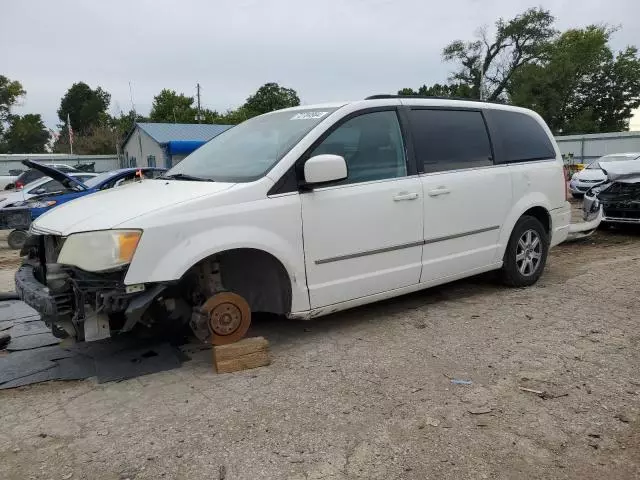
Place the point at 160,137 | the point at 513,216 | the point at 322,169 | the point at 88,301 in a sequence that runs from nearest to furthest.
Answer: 1. the point at 88,301
2. the point at 322,169
3. the point at 513,216
4. the point at 160,137

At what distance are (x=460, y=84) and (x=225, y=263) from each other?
51950mm

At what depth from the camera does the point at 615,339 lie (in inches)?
168

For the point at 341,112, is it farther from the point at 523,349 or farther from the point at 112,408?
the point at 112,408

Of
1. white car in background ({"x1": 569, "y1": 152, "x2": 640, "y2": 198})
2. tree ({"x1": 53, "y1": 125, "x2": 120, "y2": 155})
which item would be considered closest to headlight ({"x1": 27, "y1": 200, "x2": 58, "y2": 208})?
white car in background ({"x1": 569, "y1": 152, "x2": 640, "y2": 198})

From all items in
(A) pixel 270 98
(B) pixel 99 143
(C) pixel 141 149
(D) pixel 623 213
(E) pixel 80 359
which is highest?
(A) pixel 270 98

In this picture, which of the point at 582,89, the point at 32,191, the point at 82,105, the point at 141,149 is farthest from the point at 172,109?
the point at 32,191

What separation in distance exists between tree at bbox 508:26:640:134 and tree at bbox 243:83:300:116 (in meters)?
19.6

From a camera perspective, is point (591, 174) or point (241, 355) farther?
point (591, 174)

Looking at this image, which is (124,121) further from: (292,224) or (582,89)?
(292,224)

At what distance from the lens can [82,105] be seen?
7450 centimetres

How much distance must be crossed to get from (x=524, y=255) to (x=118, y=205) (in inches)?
161

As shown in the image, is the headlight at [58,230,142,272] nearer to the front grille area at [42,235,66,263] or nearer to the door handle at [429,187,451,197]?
the front grille area at [42,235,66,263]

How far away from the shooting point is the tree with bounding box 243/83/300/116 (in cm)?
5019

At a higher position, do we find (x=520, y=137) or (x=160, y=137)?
(x=160, y=137)
